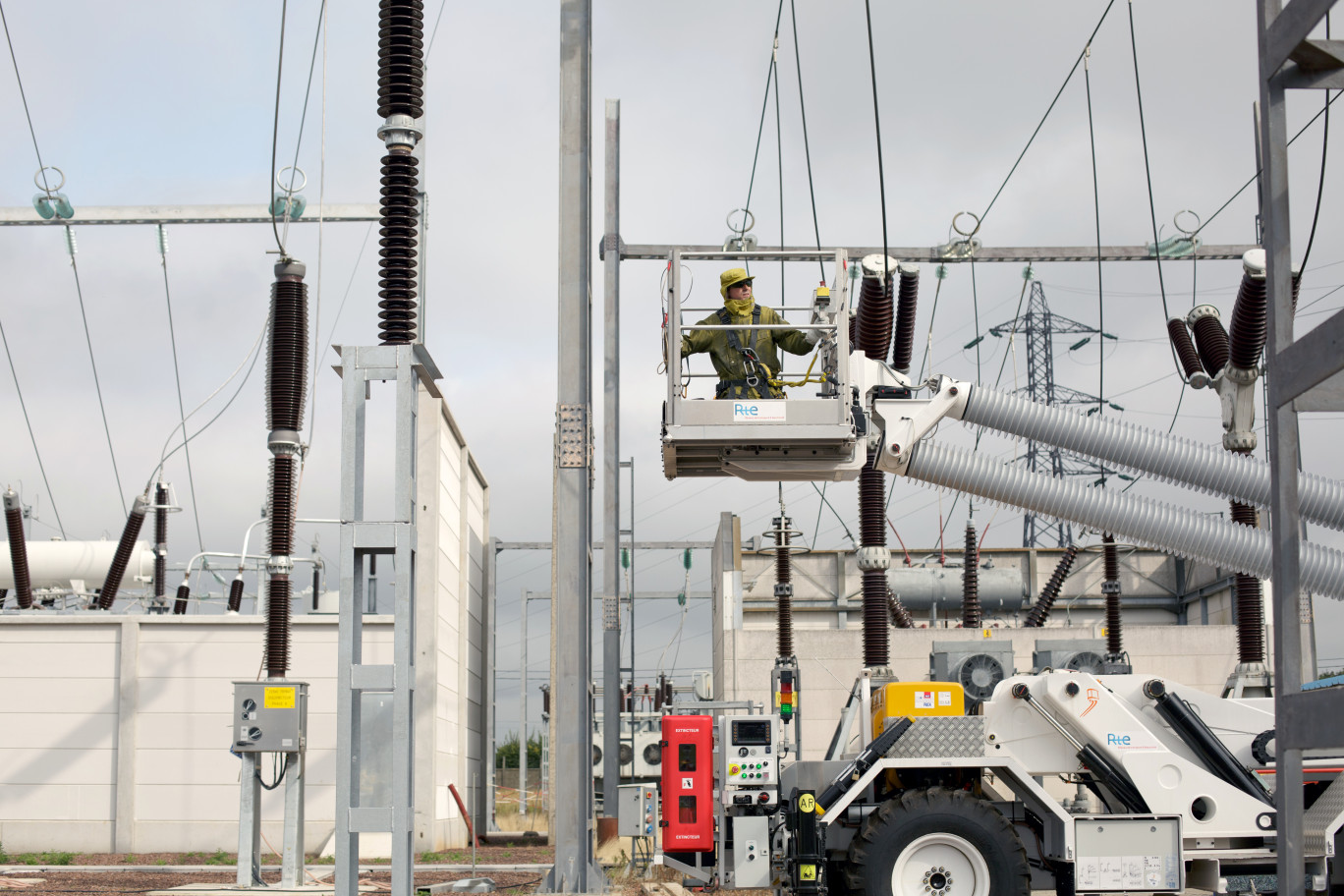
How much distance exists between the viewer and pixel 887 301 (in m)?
14.5

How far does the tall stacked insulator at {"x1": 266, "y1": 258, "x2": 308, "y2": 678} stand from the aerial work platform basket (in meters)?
5.79

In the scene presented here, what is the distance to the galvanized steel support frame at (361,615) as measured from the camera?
777 centimetres

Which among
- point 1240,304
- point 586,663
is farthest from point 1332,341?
point 1240,304

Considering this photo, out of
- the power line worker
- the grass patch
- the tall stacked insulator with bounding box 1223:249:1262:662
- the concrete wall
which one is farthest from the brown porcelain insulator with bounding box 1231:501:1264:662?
the grass patch

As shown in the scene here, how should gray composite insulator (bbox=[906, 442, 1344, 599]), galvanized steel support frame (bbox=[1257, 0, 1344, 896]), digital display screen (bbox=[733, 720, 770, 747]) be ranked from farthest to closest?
gray composite insulator (bbox=[906, 442, 1344, 599]) < digital display screen (bbox=[733, 720, 770, 747]) < galvanized steel support frame (bbox=[1257, 0, 1344, 896])

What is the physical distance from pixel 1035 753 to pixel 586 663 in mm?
4134

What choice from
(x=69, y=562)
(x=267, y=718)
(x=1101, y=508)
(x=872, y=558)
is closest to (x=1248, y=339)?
(x=1101, y=508)

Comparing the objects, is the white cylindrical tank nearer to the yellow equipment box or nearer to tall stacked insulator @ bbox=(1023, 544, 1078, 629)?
tall stacked insulator @ bbox=(1023, 544, 1078, 629)

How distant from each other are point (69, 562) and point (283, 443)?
18.3 m

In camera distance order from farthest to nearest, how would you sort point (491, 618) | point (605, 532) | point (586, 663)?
point (491, 618) → point (605, 532) → point (586, 663)

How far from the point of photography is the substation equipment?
35.8 feet

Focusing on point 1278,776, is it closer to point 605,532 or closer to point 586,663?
point 586,663

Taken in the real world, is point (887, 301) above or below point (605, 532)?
above

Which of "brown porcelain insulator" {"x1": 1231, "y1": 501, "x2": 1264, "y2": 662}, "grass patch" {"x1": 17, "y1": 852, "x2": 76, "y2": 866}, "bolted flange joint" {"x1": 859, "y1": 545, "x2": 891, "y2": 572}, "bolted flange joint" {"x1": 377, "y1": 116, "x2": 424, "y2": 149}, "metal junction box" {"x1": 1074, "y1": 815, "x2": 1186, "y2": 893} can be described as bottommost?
"grass patch" {"x1": 17, "y1": 852, "x2": 76, "y2": 866}
